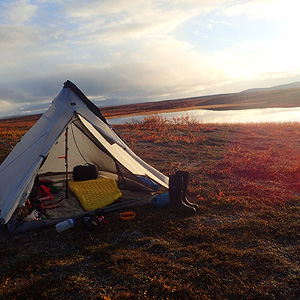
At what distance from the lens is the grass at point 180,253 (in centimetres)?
365

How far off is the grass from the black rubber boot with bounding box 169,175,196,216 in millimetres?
164

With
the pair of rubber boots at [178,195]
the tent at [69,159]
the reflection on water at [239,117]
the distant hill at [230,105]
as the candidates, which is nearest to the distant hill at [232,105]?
the distant hill at [230,105]

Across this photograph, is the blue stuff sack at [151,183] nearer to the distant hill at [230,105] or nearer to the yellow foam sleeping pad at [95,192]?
the yellow foam sleeping pad at [95,192]

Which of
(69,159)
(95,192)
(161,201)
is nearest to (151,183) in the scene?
(161,201)

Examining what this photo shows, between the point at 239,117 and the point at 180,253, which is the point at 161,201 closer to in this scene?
the point at 180,253

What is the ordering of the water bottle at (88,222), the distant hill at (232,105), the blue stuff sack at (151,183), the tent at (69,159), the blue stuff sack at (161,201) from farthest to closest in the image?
the distant hill at (232,105) → the blue stuff sack at (151,183) → the blue stuff sack at (161,201) → the tent at (69,159) → the water bottle at (88,222)

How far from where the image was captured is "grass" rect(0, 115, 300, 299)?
3646mm

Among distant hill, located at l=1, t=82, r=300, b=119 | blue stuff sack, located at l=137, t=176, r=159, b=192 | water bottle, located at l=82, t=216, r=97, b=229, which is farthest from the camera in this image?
distant hill, located at l=1, t=82, r=300, b=119

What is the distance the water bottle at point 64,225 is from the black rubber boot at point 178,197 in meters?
2.13

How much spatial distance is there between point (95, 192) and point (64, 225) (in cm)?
154

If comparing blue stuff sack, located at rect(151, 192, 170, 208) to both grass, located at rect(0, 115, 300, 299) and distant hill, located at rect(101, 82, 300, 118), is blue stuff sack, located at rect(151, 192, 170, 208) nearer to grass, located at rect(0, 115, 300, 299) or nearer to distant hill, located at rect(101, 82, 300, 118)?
grass, located at rect(0, 115, 300, 299)

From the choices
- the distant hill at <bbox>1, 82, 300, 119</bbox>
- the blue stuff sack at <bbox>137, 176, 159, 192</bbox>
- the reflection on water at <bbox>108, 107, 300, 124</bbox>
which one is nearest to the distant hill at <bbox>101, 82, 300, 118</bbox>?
the distant hill at <bbox>1, 82, 300, 119</bbox>

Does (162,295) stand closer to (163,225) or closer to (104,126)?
(163,225)

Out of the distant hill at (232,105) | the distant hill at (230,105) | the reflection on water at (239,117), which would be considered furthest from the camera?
the distant hill at (232,105)
